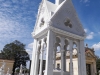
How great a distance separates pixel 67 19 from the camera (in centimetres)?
1233

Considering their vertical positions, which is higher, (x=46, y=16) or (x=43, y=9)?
(x=43, y=9)

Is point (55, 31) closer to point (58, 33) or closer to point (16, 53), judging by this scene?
point (58, 33)

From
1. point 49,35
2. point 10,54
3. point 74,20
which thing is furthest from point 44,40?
point 10,54

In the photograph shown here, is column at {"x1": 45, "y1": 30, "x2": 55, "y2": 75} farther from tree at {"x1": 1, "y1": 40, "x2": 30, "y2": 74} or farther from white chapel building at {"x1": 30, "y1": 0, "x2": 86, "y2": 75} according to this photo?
tree at {"x1": 1, "y1": 40, "x2": 30, "y2": 74}

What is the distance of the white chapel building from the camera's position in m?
11.1

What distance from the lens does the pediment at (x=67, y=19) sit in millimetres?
11480

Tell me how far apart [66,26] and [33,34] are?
365 centimetres

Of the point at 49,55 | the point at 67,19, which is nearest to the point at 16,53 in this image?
the point at 67,19

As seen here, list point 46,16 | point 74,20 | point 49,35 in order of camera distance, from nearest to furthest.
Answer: point 49,35
point 46,16
point 74,20

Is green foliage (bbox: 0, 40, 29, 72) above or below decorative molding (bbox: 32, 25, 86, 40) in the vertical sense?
below

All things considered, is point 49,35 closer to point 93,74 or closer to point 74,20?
point 74,20

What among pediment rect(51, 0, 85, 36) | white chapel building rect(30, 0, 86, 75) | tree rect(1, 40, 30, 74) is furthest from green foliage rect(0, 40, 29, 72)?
pediment rect(51, 0, 85, 36)

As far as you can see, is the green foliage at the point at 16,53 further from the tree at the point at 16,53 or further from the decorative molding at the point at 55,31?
the decorative molding at the point at 55,31

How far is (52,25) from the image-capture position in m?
10.8
